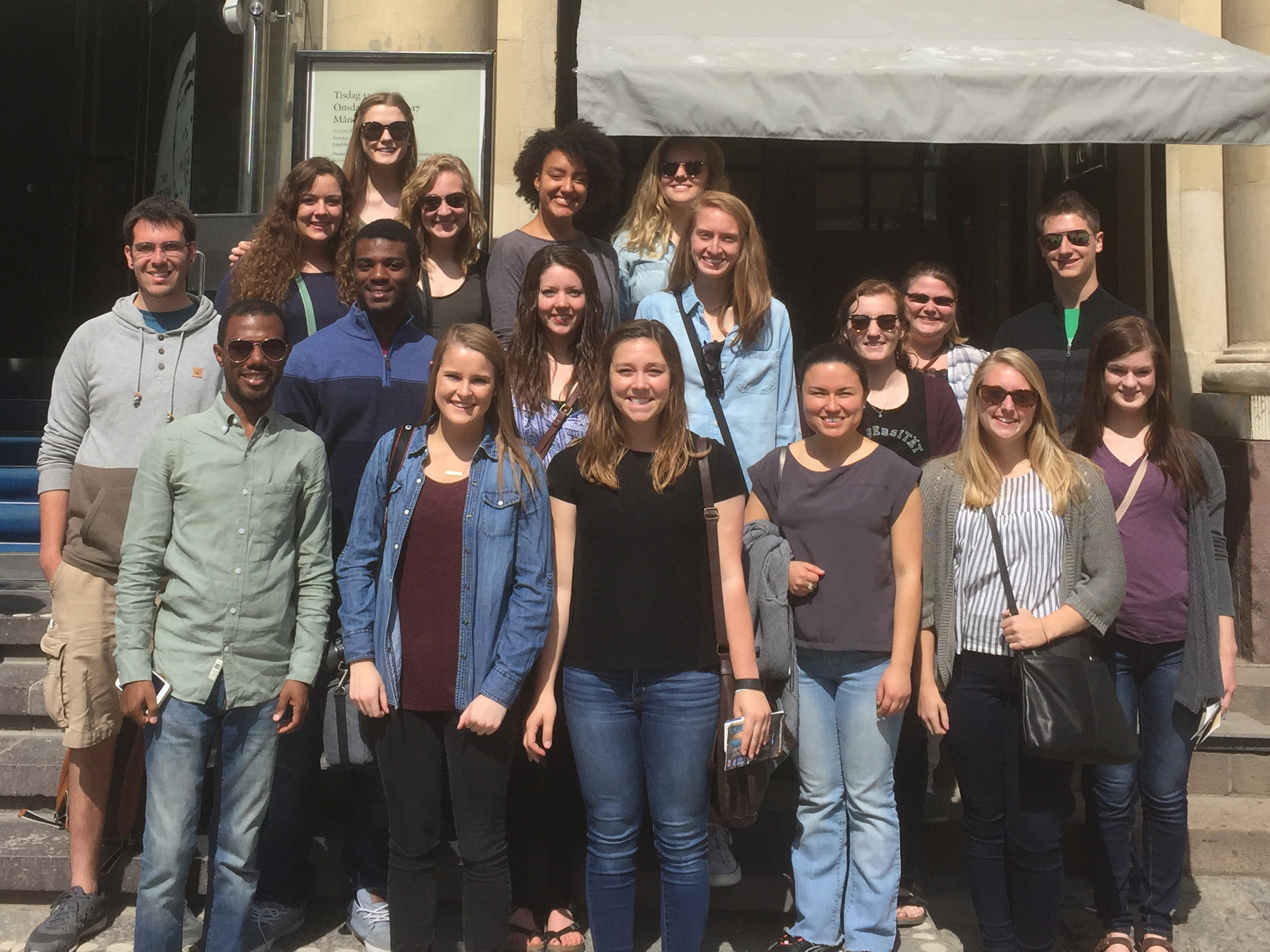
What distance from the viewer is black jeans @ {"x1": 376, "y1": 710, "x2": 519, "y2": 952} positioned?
3490 millimetres

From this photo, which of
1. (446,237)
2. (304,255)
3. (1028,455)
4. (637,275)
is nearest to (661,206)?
(637,275)

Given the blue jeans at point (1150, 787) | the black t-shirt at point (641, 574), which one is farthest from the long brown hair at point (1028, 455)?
the black t-shirt at point (641, 574)

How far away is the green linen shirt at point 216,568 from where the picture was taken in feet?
11.7

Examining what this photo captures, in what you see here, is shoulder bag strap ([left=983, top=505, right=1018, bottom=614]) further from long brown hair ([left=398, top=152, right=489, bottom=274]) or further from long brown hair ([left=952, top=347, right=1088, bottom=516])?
long brown hair ([left=398, top=152, right=489, bottom=274])

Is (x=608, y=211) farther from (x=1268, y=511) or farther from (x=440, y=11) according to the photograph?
(x=1268, y=511)

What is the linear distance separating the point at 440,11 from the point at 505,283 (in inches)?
117

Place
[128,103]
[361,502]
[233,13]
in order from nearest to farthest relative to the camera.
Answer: [361,502], [233,13], [128,103]

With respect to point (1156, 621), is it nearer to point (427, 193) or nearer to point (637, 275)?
point (637, 275)

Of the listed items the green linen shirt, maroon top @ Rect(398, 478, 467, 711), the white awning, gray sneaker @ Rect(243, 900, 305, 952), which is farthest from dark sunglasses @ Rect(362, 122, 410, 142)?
gray sneaker @ Rect(243, 900, 305, 952)

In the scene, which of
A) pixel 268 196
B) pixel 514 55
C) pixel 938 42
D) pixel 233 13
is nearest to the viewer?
pixel 938 42

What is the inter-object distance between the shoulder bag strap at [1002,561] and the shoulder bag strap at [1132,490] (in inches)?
22.3

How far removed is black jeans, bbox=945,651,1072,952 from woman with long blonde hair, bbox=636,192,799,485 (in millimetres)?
1084

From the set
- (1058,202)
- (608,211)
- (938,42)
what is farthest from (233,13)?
(1058,202)

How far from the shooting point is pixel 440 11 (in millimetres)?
6688
